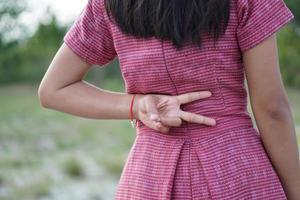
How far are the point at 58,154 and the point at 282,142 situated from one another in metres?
5.33

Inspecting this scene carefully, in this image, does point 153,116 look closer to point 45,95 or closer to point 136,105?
point 136,105

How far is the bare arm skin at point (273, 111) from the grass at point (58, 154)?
3.41m

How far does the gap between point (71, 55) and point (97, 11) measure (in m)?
0.10

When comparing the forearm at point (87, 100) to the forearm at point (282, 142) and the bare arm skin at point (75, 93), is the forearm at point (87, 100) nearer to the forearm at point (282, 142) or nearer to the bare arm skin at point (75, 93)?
the bare arm skin at point (75, 93)

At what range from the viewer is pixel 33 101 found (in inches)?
416

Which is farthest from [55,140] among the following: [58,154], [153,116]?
[153,116]

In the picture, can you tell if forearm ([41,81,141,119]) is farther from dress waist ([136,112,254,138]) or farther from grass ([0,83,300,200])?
grass ([0,83,300,200])

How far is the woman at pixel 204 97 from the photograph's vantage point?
1091 millimetres

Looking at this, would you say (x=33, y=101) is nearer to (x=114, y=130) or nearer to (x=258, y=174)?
(x=114, y=130)

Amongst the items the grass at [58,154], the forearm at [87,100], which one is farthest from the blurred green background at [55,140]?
the forearm at [87,100]

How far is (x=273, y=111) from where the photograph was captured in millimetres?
1121

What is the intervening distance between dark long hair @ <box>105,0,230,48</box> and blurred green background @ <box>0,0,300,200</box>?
1936mm

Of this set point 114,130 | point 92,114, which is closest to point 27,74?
point 114,130

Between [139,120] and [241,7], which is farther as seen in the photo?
[139,120]
